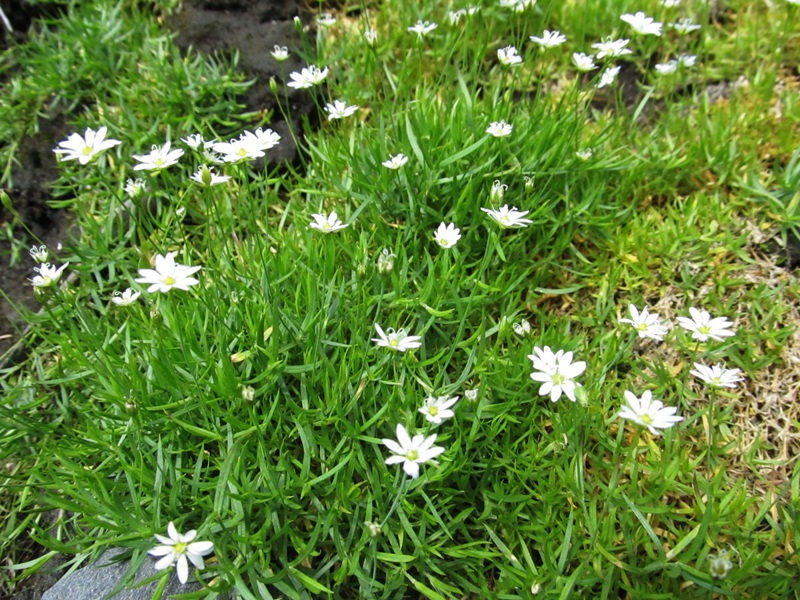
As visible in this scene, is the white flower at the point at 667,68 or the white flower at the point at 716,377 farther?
the white flower at the point at 667,68

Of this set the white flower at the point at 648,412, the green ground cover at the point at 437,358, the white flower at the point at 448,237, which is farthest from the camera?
the white flower at the point at 448,237

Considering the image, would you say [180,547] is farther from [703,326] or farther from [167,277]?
[703,326]

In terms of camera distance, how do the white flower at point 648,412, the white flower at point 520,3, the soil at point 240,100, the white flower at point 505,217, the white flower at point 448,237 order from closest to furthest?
the white flower at point 648,412, the white flower at point 505,217, the white flower at point 448,237, the white flower at point 520,3, the soil at point 240,100

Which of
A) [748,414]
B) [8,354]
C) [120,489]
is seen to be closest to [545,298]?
[748,414]

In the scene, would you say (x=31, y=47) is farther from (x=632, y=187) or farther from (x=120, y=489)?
(x=632, y=187)

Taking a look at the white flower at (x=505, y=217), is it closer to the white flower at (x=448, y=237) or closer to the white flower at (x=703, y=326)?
the white flower at (x=448, y=237)

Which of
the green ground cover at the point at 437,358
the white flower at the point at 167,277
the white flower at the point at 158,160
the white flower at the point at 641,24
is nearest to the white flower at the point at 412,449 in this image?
the green ground cover at the point at 437,358

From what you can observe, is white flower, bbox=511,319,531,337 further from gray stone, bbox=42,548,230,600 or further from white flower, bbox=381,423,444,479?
gray stone, bbox=42,548,230,600
